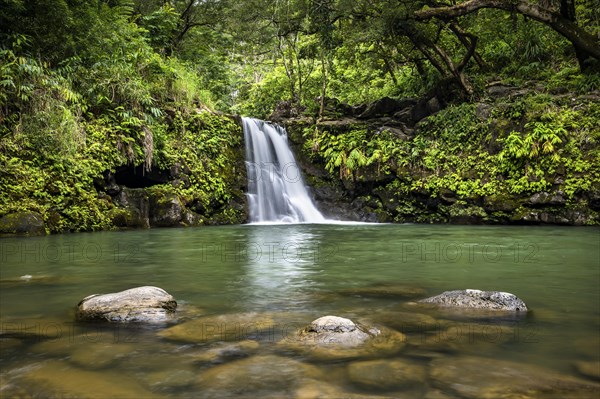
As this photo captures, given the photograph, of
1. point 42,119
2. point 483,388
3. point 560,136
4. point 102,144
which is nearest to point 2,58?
point 42,119

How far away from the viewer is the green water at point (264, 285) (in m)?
2.82

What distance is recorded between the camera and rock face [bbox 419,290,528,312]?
13.1ft

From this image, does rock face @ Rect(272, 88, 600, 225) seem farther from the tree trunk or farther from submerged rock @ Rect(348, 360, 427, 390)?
submerged rock @ Rect(348, 360, 427, 390)

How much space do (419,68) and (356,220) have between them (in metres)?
8.30

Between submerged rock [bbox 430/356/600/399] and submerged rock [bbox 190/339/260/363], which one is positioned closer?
submerged rock [bbox 430/356/600/399]

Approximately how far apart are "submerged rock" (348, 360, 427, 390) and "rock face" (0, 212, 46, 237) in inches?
409

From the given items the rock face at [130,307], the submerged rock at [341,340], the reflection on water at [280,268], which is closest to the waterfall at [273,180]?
the reflection on water at [280,268]

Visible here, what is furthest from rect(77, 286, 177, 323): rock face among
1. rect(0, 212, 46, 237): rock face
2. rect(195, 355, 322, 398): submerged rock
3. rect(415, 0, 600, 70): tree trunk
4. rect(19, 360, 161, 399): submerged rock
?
rect(415, 0, 600, 70): tree trunk

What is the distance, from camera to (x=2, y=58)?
11.5m

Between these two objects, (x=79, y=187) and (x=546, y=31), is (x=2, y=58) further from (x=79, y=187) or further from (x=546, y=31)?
(x=546, y=31)

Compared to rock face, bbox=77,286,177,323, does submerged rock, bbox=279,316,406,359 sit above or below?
below

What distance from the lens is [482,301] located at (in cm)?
407

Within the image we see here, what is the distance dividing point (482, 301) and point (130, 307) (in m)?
3.09

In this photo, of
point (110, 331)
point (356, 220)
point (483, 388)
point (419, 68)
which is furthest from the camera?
point (419, 68)
